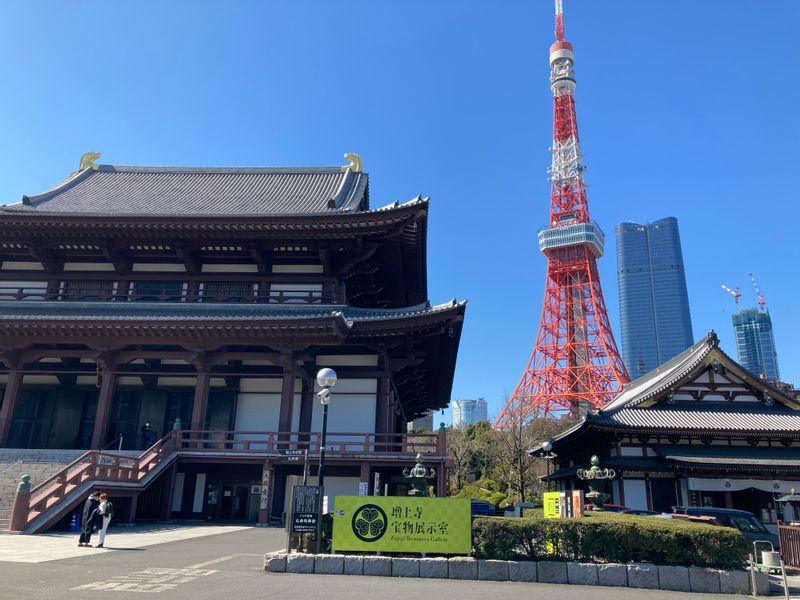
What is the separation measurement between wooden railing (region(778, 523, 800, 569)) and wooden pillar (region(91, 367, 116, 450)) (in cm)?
2334

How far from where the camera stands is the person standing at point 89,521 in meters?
13.2

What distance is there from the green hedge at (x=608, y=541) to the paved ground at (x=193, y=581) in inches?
29.9

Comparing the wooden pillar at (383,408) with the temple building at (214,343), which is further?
the wooden pillar at (383,408)

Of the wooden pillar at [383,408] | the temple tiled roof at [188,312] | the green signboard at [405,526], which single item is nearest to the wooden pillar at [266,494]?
the wooden pillar at [383,408]

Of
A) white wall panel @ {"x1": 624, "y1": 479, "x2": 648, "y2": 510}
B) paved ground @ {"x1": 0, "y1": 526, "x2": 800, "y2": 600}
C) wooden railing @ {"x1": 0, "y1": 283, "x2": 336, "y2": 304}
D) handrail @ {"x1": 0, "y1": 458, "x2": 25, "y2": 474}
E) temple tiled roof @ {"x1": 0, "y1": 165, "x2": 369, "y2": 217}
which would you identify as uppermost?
temple tiled roof @ {"x1": 0, "y1": 165, "x2": 369, "y2": 217}

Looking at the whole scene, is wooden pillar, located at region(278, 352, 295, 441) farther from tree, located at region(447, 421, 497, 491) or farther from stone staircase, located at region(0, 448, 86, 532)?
tree, located at region(447, 421, 497, 491)

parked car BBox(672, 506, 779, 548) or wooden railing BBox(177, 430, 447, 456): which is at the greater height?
wooden railing BBox(177, 430, 447, 456)

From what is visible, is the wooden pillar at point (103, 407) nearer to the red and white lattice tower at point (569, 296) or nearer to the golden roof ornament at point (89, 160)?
the golden roof ornament at point (89, 160)

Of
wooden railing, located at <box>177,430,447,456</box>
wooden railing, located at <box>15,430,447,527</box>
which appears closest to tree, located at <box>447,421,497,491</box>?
wooden railing, located at <box>15,430,447,527</box>

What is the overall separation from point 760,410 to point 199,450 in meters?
26.0

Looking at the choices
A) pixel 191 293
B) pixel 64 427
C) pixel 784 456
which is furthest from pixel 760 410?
pixel 64 427

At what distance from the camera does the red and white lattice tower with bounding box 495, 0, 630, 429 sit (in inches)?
3110

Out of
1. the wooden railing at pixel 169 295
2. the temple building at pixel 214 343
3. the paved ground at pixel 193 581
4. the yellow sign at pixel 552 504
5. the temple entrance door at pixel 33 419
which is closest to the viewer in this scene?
the paved ground at pixel 193 581

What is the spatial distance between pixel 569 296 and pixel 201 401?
75.0 m
